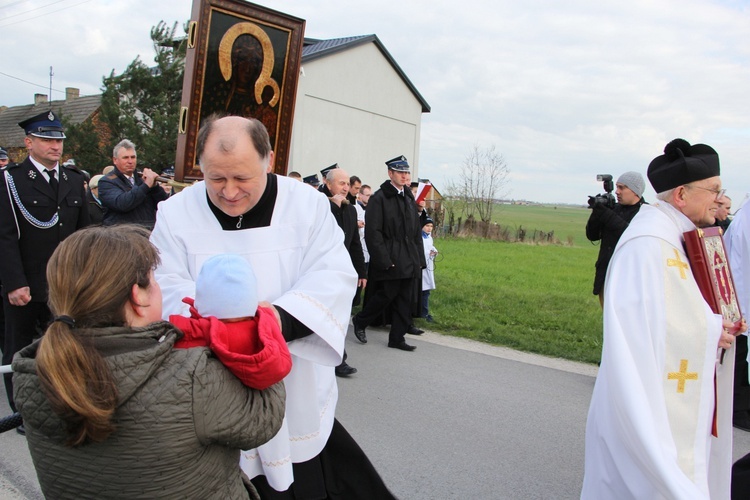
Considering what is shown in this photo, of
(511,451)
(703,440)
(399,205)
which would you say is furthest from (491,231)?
(703,440)

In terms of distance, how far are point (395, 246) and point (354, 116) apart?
1658 centimetres

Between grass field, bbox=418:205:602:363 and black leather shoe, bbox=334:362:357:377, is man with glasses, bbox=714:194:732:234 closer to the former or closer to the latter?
grass field, bbox=418:205:602:363

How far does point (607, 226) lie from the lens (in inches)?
244

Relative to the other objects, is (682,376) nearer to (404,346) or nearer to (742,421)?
(742,421)

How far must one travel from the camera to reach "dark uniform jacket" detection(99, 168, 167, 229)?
5.57 meters

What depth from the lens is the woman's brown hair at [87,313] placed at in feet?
4.33

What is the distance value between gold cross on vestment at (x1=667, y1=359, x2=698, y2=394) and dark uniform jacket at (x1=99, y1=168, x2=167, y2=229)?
4452mm

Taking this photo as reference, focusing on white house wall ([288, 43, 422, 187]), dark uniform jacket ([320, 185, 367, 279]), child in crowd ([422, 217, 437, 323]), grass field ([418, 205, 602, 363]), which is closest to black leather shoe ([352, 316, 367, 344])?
dark uniform jacket ([320, 185, 367, 279])

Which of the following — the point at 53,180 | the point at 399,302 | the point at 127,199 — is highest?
the point at 53,180

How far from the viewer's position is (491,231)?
26.1m

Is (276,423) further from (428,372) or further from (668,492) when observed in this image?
(428,372)

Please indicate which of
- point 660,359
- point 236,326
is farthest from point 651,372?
point 236,326

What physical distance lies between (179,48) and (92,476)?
19694 millimetres

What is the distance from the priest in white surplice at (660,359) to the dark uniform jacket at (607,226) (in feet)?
11.1
